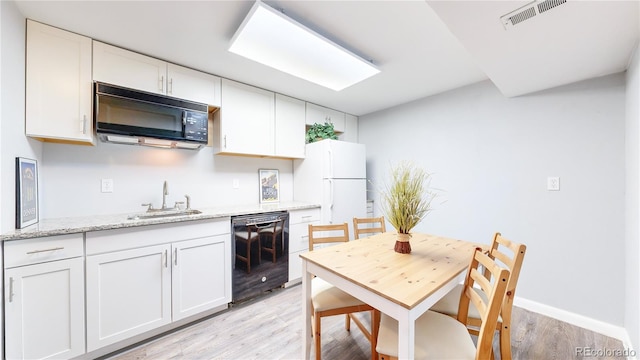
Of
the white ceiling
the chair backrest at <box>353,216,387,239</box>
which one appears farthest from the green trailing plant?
the chair backrest at <box>353,216,387,239</box>

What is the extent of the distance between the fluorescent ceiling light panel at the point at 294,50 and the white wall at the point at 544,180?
4.42 ft

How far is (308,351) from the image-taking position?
145 cm

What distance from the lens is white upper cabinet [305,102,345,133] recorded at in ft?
10.6

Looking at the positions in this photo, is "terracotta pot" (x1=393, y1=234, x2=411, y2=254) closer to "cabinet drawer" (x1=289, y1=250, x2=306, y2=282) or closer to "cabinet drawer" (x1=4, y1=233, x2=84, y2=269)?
"cabinet drawer" (x1=289, y1=250, x2=306, y2=282)

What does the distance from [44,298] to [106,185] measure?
3.10ft

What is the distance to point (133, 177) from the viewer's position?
2.20m

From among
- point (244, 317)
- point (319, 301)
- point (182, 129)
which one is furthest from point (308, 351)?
point (182, 129)

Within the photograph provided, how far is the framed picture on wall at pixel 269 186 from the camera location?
120 inches

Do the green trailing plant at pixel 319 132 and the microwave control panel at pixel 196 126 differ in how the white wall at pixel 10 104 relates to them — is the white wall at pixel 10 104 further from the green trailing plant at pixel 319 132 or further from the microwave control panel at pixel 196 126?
the green trailing plant at pixel 319 132

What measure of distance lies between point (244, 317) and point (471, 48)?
2.74 metres

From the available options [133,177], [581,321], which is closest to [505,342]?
[581,321]

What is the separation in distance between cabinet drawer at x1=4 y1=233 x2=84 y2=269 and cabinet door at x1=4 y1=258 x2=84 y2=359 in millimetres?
35

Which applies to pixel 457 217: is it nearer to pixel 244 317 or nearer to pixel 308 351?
pixel 308 351

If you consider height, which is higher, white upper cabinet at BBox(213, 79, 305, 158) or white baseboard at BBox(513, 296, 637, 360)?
white upper cabinet at BBox(213, 79, 305, 158)
